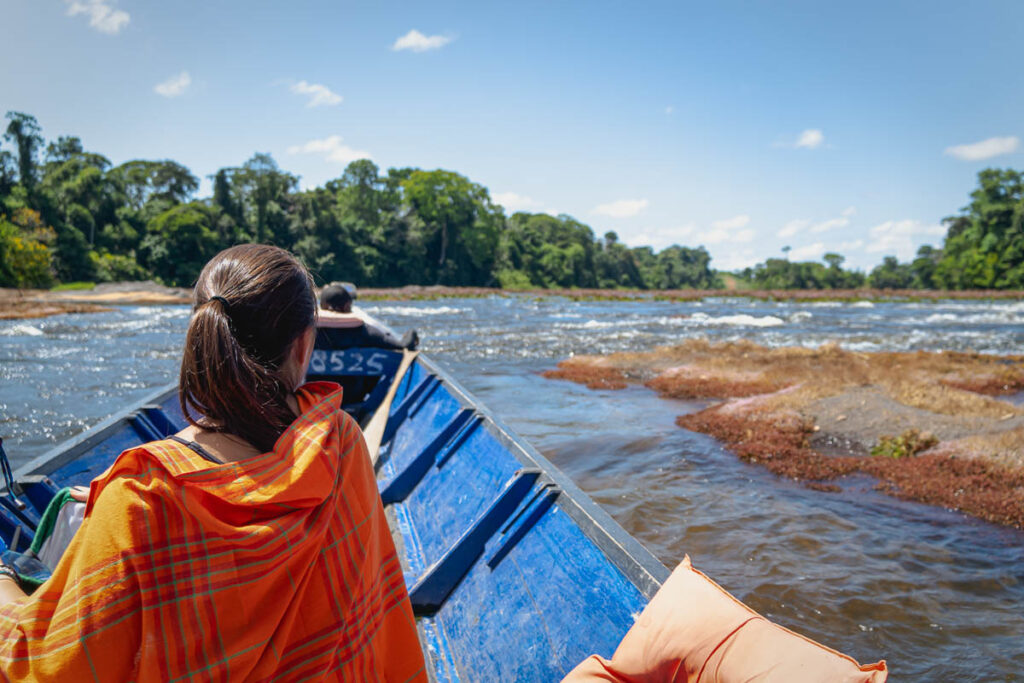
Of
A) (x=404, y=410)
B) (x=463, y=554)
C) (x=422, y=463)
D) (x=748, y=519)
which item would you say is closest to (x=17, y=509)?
(x=463, y=554)

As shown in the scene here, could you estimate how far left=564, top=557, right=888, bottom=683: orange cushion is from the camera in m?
1.54

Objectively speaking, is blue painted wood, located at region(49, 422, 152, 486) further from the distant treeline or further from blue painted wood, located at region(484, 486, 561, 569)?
the distant treeline

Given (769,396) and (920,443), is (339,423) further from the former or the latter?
(769,396)

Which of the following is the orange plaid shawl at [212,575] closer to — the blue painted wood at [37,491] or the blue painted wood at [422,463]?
the blue painted wood at [37,491]

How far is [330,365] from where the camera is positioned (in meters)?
6.06

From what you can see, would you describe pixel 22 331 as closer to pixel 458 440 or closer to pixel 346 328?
pixel 346 328

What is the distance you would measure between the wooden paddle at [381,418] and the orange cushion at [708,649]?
2.84 meters

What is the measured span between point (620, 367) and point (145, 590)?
46.3ft

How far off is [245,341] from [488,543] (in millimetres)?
2133

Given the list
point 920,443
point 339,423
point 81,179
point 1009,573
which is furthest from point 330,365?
point 81,179

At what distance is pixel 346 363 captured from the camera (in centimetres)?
618

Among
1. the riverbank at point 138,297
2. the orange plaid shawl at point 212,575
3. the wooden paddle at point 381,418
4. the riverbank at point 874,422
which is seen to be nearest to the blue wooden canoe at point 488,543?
the wooden paddle at point 381,418

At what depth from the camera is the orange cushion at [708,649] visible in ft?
5.06

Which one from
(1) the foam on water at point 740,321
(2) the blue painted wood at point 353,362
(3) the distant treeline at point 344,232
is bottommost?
(2) the blue painted wood at point 353,362
